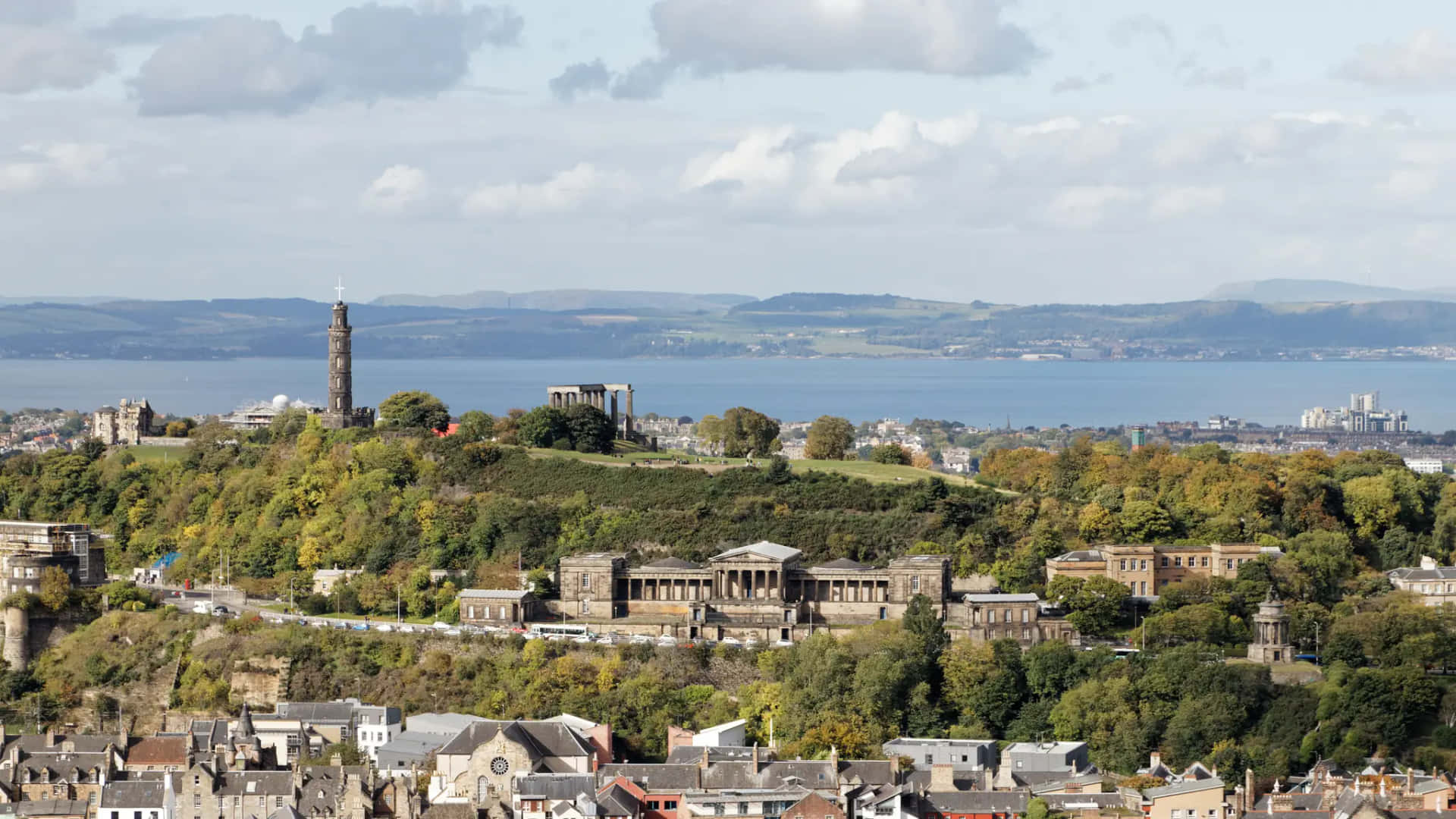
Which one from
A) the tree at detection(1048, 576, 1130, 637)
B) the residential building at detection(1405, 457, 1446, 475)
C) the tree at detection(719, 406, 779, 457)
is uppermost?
the tree at detection(719, 406, 779, 457)

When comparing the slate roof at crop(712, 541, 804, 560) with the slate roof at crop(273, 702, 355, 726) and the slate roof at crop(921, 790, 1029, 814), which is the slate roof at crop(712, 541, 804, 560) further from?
the slate roof at crop(921, 790, 1029, 814)

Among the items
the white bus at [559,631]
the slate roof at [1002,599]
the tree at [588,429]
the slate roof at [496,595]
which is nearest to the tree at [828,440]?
the tree at [588,429]

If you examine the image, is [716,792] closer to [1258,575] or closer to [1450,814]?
[1450,814]

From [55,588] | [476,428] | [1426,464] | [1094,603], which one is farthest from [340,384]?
[1426,464]

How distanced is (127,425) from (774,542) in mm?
35445

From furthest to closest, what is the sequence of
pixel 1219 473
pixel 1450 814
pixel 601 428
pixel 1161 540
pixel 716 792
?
pixel 601 428 < pixel 1219 473 < pixel 1161 540 < pixel 716 792 < pixel 1450 814

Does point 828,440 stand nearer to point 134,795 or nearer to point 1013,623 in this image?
point 1013,623

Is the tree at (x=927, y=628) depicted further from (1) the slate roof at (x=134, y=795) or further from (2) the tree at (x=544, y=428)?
(2) the tree at (x=544, y=428)

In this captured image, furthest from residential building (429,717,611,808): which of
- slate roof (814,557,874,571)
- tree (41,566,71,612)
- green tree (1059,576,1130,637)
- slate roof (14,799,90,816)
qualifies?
tree (41,566,71,612)

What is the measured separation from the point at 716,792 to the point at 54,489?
4467cm

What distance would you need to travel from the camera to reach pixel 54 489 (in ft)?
299

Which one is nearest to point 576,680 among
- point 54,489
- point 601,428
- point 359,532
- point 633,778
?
point 633,778

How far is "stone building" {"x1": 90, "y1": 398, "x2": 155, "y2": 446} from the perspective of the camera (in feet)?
328

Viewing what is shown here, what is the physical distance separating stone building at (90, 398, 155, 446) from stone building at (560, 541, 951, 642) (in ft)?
109
